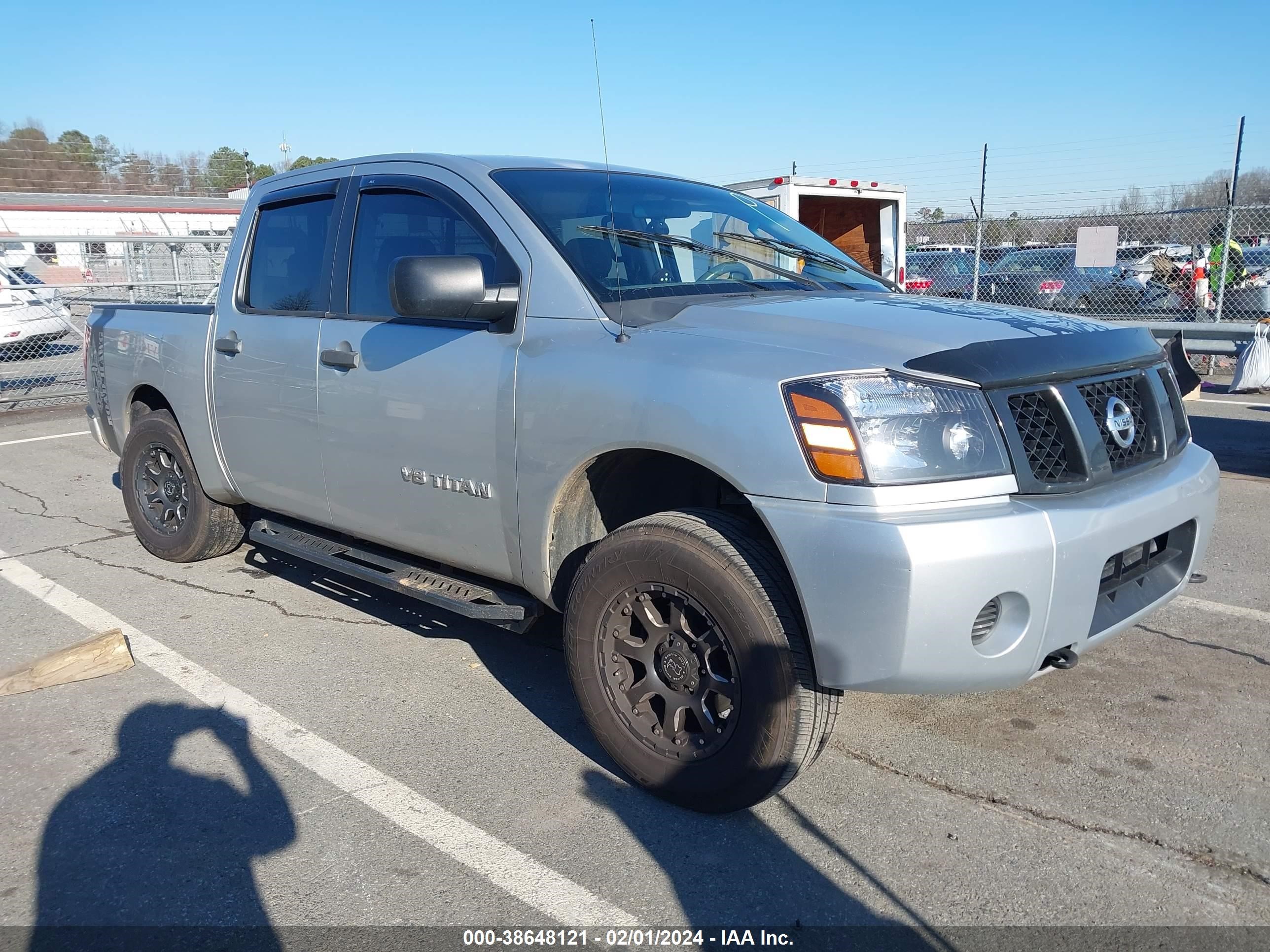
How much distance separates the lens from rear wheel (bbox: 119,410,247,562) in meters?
5.31

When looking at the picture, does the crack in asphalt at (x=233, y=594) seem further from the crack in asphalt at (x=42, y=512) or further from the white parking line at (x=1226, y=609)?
the white parking line at (x=1226, y=609)

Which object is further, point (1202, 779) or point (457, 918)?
point (1202, 779)

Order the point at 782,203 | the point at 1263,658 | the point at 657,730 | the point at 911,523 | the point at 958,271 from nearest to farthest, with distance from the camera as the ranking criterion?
the point at 911,523 < the point at 657,730 < the point at 1263,658 < the point at 782,203 < the point at 958,271

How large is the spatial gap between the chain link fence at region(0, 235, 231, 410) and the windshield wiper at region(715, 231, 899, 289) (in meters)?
9.19

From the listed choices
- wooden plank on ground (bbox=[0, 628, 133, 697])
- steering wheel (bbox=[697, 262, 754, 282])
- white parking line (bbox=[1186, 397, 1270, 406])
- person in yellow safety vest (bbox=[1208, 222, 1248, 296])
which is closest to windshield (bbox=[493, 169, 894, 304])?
steering wheel (bbox=[697, 262, 754, 282])

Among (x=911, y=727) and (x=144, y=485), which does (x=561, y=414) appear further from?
(x=144, y=485)

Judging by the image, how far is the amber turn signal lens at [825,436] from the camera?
2604 mm

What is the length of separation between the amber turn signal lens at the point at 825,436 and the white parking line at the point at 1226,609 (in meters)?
2.65

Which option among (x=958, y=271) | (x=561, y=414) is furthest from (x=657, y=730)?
(x=958, y=271)

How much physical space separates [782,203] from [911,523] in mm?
10098

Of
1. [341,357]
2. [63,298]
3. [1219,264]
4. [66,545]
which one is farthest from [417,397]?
[1219,264]

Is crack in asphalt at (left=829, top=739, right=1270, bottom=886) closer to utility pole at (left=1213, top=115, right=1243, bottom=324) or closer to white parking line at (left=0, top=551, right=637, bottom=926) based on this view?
white parking line at (left=0, top=551, right=637, bottom=926)

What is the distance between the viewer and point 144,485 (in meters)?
5.67

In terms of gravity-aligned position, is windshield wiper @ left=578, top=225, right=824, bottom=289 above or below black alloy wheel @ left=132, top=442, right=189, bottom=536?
above
